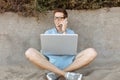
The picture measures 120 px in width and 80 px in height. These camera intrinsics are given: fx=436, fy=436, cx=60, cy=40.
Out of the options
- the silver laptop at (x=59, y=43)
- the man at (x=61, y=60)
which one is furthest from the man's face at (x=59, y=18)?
the silver laptop at (x=59, y=43)

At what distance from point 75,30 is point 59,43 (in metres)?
1.19

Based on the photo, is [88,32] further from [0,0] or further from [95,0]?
[0,0]

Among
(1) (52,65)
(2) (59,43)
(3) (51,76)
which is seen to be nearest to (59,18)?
(2) (59,43)

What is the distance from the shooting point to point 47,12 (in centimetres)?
687

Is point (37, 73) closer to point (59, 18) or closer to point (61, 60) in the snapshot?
point (61, 60)

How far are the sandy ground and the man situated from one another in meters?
0.28

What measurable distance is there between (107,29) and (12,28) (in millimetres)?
1511

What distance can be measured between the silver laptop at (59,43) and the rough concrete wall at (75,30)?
1066 mm

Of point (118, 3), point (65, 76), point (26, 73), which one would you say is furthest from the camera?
point (118, 3)

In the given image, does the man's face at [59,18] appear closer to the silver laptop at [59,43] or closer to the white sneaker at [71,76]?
the silver laptop at [59,43]

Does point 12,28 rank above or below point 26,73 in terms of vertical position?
above

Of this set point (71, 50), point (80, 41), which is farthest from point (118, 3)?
point (71, 50)

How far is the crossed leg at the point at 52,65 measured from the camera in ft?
19.1

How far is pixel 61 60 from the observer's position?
608cm
